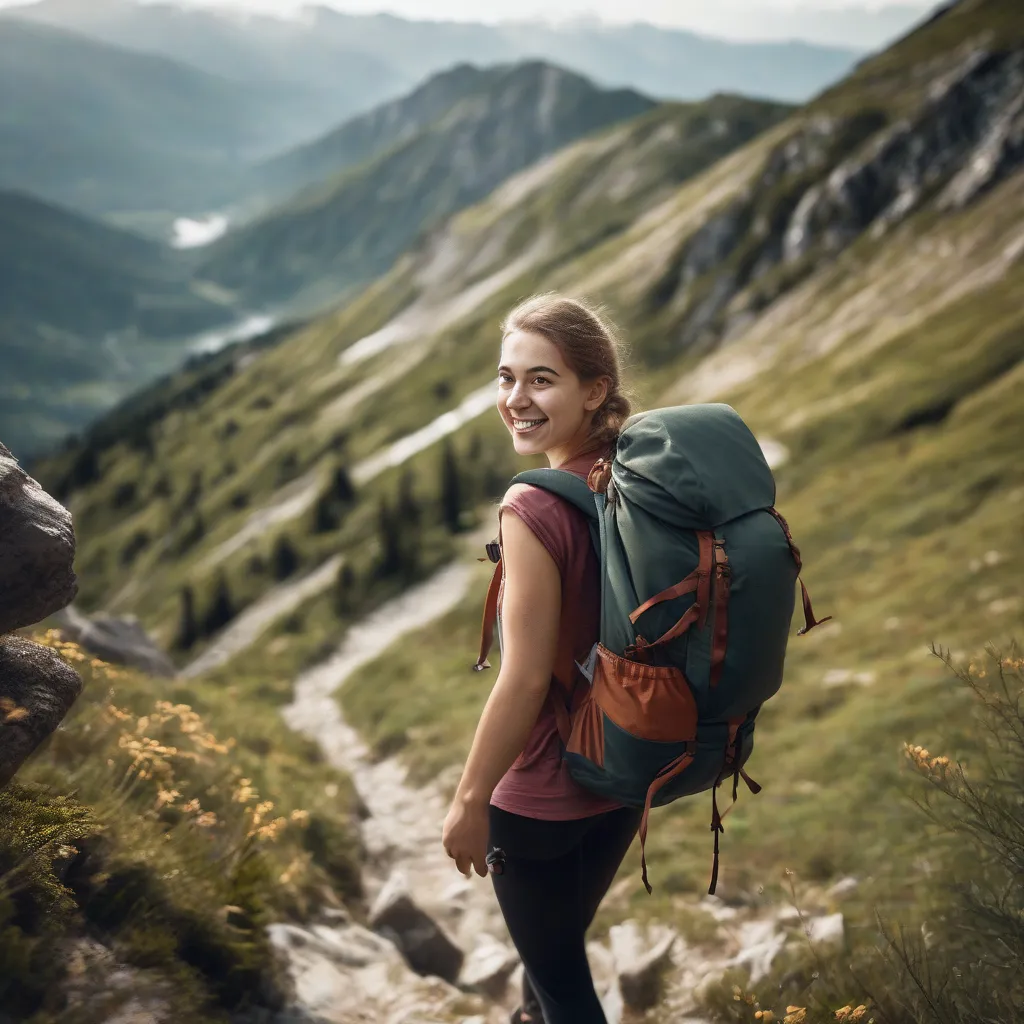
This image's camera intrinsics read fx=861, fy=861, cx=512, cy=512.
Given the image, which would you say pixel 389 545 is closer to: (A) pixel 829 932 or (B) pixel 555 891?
(A) pixel 829 932

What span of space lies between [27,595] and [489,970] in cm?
501

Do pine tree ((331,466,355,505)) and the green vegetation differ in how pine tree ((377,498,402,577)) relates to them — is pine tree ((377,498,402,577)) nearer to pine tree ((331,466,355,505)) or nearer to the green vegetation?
pine tree ((331,466,355,505))

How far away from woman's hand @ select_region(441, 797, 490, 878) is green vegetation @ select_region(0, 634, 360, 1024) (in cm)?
201

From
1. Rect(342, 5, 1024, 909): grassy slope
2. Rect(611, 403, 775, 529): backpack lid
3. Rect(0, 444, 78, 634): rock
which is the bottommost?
Rect(342, 5, 1024, 909): grassy slope

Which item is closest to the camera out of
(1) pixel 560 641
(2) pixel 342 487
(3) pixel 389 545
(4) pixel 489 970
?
(1) pixel 560 641

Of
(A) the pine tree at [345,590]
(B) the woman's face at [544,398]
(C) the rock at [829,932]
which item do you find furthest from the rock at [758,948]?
(A) the pine tree at [345,590]

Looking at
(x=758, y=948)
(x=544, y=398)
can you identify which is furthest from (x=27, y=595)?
(x=758, y=948)

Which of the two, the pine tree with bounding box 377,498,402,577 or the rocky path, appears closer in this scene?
the rocky path

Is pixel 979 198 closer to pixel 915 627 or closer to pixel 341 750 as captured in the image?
pixel 915 627

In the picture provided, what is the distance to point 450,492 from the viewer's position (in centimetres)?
6078

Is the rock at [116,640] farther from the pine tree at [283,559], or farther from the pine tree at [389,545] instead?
the pine tree at [283,559]

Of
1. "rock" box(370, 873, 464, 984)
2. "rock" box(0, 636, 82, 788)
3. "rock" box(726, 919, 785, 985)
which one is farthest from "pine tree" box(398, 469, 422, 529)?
"rock" box(0, 636, 82, 788)

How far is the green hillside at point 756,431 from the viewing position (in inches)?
518

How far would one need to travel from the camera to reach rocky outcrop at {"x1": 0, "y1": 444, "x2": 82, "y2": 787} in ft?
15.3
